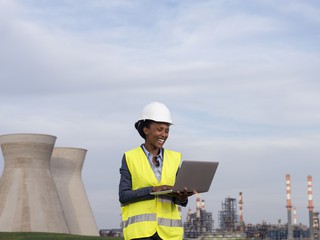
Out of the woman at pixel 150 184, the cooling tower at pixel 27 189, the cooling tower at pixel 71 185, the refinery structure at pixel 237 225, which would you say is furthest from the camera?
the refinery structure at pixel 237 225

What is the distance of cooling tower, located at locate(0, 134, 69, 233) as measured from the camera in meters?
47.1

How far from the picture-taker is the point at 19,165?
47.7 metres

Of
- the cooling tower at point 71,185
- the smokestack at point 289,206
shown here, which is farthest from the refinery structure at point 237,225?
the cooling tower at point 71,185

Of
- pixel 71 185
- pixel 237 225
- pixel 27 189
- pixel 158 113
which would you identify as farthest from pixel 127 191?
pixel 237 225

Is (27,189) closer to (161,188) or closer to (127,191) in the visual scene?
(127,191)

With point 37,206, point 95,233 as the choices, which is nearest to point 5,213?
point 37,206

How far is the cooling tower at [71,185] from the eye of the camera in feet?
176

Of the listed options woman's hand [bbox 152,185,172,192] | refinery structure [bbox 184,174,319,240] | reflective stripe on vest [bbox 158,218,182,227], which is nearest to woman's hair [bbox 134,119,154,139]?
woman's hand [bbox 152,185,172,192]

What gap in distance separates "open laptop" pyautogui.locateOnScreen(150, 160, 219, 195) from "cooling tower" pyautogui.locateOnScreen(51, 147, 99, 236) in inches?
1974

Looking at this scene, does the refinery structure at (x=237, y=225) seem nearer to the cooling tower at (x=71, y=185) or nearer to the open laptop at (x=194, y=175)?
the cooling tower at (x=71, y=185)

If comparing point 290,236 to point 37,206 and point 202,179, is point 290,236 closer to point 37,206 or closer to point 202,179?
point 37,206

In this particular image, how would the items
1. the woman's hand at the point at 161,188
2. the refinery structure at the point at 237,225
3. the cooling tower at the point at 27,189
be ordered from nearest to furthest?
the woman's hand at the point at 161,188 < the cooling tower at the point at 27,189 < the refinery structure at the point at 237,225

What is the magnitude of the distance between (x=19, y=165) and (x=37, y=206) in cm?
292

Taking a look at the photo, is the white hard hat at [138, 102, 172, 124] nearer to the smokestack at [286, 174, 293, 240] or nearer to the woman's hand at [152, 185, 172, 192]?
the woman's hand at [152, 185, 172, 192]
